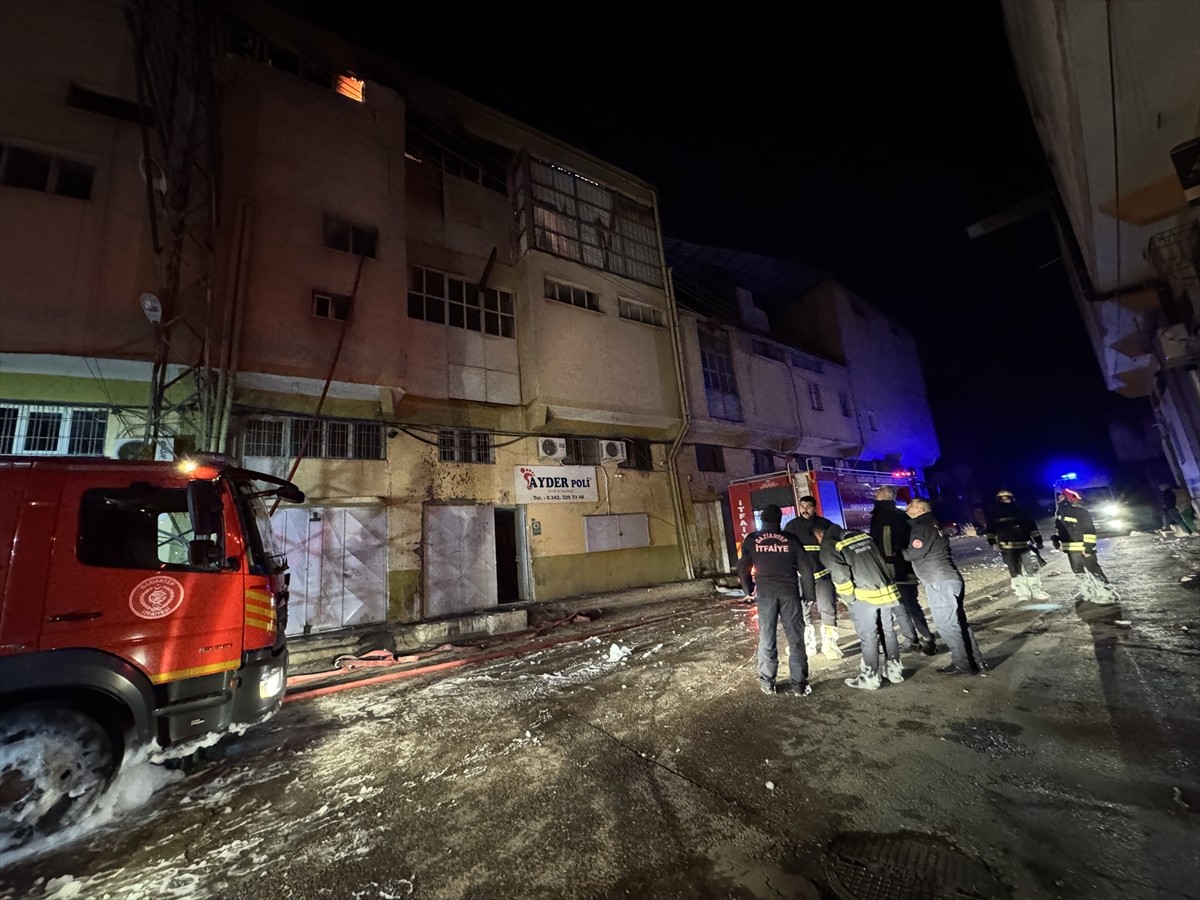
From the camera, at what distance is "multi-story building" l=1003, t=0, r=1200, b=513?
5.35 meters

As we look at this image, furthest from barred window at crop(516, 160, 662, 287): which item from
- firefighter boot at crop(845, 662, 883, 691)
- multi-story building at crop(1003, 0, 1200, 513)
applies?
firefighter boot at crop(845, 662, 883, 691)

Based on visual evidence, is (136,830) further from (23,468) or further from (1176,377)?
(1176,377)

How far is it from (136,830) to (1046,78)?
547 inches

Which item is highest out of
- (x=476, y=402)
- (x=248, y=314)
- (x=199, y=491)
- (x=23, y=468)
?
(x=248, y=314)

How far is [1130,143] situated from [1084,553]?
6030 mm

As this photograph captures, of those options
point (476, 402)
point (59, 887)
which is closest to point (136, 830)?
point (59, 887)

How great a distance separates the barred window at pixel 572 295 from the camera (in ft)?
46.2

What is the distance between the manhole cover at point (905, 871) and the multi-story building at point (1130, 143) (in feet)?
27.6

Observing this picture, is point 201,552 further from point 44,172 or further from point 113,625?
point 44,172

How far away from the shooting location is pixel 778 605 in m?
4.85

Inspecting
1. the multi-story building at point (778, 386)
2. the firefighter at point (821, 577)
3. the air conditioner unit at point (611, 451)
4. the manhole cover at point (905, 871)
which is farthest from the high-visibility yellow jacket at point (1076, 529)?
the air conditioner unit at point (611, 451)

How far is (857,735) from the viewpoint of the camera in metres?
3.66

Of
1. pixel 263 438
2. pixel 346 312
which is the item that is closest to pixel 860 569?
pixel 346 312

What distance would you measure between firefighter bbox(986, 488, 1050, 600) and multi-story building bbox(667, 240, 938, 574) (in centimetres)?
709
